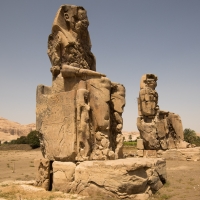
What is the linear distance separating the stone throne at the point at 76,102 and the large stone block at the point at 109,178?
0.32 meters

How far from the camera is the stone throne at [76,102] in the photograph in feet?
18.2

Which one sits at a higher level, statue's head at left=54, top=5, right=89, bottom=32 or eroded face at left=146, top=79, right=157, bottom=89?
statue's head at left=54, top=5, right=89, bottom=32

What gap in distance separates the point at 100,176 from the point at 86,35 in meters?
3.69

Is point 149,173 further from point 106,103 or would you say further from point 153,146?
point 153,146

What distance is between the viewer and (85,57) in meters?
6.61

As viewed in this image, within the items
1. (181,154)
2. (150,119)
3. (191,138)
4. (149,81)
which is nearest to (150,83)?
(149,81)

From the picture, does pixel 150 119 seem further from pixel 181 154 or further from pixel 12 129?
pixel 12 129

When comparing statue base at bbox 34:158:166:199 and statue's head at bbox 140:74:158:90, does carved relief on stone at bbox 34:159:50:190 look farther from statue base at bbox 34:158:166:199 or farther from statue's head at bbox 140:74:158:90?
statue's head at bbox 140:74:158:90

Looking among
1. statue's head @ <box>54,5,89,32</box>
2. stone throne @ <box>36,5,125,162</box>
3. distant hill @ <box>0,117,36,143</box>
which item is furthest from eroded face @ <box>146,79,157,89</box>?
distant hill @ <box>0,117,36,143</box>

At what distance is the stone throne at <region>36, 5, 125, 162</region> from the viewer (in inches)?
219

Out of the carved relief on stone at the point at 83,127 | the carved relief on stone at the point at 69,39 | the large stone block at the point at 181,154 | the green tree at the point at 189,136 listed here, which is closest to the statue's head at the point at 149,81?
the large stone block at the point at 181,154

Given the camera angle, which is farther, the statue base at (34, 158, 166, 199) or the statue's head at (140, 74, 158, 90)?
the statue's head at (140, 74, 158, 90)

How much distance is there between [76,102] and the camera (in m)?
5.63

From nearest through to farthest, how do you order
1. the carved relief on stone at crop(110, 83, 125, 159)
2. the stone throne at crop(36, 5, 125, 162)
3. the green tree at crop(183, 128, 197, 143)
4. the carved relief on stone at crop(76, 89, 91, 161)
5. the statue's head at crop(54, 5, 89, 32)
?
the carved relief on stone at crop(76, 89, 91, 161) < the stone throne at crop(36, 5, 125, 162) < the carved relief on stone at crop(110, 83, 125, 159) < the statue's head at crop(54, 5, 89, 32) < the green tree at crop(183, 128, 197, 143)
